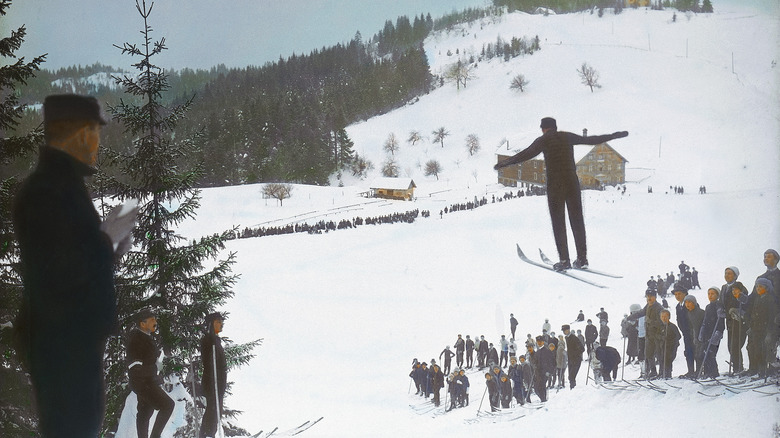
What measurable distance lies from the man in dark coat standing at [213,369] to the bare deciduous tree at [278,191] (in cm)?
778

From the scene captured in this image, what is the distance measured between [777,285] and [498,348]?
4784 millimetres

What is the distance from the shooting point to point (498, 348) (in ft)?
30.9

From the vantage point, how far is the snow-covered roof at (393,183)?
37.3ft

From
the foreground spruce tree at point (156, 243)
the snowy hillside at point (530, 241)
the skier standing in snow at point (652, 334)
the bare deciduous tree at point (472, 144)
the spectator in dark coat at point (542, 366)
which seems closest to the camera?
the foreground spruce tree at point (156, 243)

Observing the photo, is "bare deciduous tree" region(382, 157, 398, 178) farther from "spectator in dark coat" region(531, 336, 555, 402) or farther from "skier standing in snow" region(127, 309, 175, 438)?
"skier standing in snow" region(127, 309, 175, 438)

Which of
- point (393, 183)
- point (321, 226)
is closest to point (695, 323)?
point (393, 183)

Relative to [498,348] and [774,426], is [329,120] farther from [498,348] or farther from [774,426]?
[774,426]

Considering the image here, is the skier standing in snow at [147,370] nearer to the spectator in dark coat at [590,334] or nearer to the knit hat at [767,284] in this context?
the knit hat at [767,284]

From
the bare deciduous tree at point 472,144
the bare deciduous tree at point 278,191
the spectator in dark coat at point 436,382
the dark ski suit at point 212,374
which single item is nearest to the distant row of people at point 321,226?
the bare deciduous tree at point 278,191

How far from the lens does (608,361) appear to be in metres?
7.58

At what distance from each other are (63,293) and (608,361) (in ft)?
24.5

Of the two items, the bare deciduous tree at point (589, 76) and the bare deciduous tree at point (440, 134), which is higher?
the bare deciduous tree at point (589, 76)

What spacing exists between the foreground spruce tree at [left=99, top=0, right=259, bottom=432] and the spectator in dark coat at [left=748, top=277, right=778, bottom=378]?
6.13 meters

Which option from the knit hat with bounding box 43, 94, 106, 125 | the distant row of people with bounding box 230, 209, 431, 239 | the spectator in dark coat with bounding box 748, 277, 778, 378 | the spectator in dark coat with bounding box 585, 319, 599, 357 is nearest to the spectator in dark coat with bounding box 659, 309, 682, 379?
the spectator in dark coat with bounding box 748, 277, 778, 378
